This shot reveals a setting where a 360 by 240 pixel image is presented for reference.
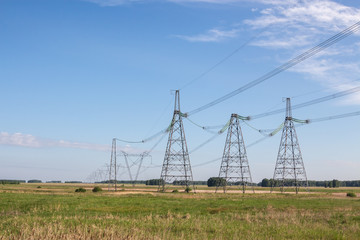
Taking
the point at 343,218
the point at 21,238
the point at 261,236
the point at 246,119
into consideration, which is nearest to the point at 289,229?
the point at 261,236

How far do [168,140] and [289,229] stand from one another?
58.7 metres

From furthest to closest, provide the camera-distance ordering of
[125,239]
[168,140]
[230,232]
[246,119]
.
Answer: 1. [246,119]
2. [168,140]
3. [230,232]
4. [125,239]

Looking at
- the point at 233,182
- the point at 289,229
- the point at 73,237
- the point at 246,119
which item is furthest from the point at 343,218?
the point at 246,119

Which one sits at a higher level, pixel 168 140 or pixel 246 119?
pixel 246 119

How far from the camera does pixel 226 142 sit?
86062mm

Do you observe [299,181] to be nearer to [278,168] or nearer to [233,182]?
[278,168]

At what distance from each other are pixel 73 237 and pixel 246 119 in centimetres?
7636

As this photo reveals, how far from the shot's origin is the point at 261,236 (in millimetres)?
22891

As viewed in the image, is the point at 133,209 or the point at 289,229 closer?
the point at 289,229

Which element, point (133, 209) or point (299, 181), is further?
point (299, 181)

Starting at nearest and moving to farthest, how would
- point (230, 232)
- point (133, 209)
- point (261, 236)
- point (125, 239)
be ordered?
point (125, 239) → point (261, 236) → point (230, 232) → point (133, 209)

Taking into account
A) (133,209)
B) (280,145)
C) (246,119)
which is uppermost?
(246,119)

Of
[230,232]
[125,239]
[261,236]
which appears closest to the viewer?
[125,239]

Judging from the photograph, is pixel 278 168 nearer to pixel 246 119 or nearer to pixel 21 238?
pixel 246 119
